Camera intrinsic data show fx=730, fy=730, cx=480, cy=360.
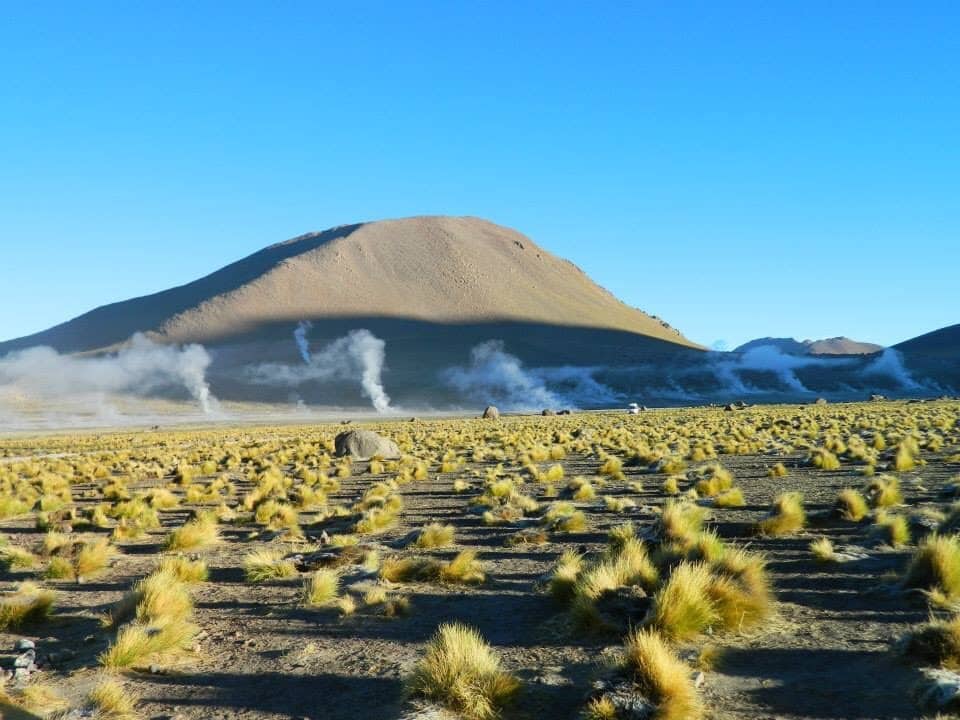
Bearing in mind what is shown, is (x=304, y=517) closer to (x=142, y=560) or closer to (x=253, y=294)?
(x=142, y=560)

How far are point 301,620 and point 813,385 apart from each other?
118 m

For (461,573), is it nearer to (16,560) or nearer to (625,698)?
(625,698)

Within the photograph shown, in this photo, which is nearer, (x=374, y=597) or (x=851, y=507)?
(x=374, y=597)

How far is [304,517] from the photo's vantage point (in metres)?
15.8

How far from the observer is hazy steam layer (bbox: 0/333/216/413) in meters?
116

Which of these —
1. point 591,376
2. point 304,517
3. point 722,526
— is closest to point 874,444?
point 722,526

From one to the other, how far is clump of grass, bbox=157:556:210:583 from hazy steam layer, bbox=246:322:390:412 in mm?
103098

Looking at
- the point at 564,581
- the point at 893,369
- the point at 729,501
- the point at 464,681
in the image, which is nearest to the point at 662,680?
the point at 464,681

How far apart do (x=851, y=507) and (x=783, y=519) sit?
5.41ft

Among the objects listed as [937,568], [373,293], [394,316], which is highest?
[373,293]

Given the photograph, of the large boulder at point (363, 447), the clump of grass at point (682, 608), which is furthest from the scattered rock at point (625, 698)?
the large boulder at point (363, 447)

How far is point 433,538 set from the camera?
452 inches

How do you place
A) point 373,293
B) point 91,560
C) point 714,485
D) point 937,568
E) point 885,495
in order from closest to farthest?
point 937,568 → point 91,560 → point 885,495 → point 714,485 → point 373,293

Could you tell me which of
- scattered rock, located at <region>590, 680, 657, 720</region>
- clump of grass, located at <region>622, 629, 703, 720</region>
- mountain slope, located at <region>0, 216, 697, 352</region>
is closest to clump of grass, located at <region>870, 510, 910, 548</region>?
clump of grass, located at <region>622, 629, 703, 720</region>
